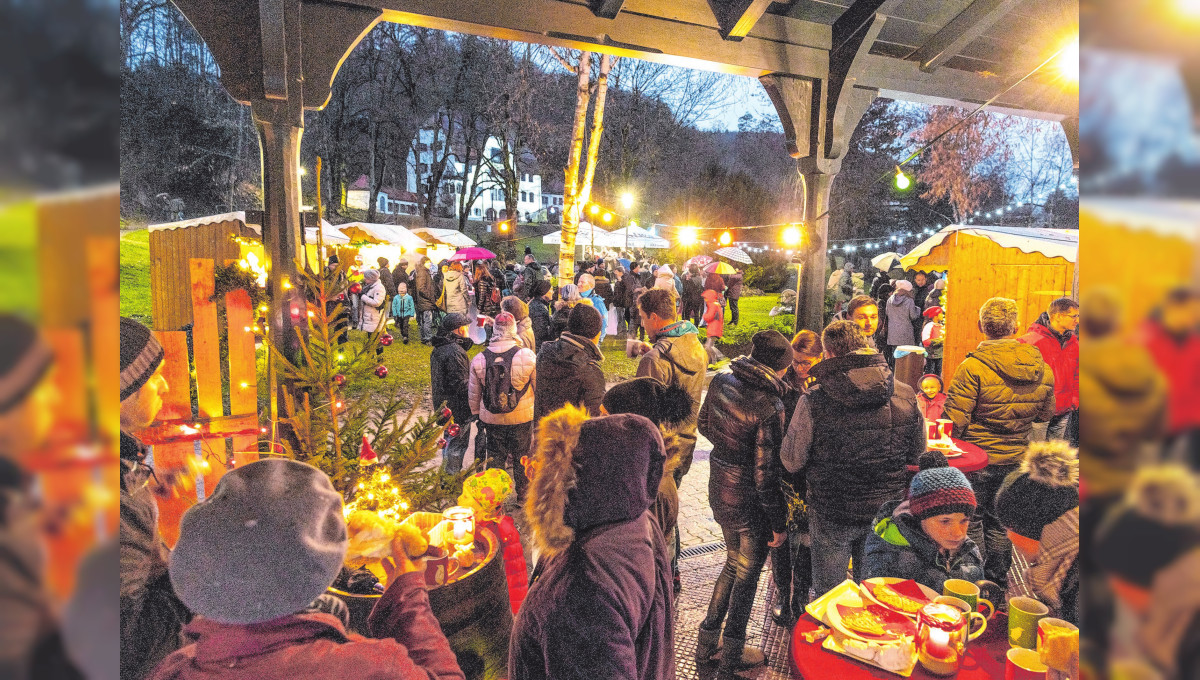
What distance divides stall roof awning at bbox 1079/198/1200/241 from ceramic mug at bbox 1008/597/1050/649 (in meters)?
2.29

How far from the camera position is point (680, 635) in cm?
385

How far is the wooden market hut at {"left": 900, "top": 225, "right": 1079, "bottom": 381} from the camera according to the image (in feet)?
26.5

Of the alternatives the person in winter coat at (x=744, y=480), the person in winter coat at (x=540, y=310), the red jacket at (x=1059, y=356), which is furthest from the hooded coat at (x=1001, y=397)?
the person in winter coat at (x=540, y=310)

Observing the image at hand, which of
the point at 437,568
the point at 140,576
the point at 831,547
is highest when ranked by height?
the point at 140,576

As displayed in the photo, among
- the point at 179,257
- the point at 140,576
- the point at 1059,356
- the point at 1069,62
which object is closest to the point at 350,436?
the point at 140,576

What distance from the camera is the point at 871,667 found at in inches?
85.3

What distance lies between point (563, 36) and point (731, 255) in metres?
16.4

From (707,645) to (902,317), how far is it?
7589 mm

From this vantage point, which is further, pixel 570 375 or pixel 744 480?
pixel 570 375

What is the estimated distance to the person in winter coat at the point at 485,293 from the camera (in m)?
14.6

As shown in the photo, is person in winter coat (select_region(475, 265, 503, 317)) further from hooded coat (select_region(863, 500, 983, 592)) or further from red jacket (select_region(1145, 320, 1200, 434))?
red jacket (select_region(1145, 320, 1200, 434))

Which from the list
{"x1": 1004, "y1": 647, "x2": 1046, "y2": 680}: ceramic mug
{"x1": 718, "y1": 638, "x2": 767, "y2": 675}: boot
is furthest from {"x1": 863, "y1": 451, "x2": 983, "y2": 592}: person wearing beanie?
{"x1": 718, "y1": 638, "x2": 767, "y2": 675}: boot

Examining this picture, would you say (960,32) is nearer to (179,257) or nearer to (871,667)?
(871,667)

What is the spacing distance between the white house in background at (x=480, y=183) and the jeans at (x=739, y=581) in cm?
2990
